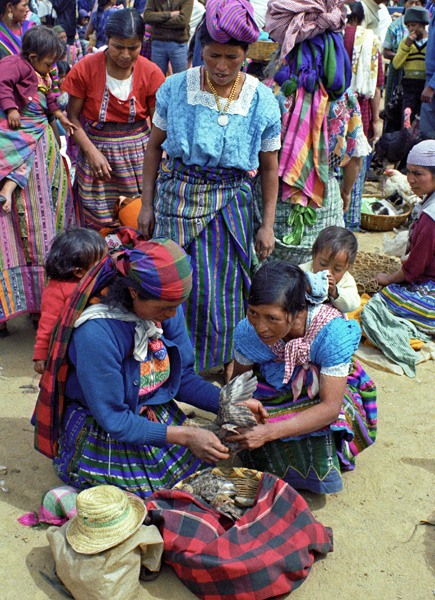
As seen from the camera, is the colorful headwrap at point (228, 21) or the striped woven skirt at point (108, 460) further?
the colorful headwrap at point (228, 21)

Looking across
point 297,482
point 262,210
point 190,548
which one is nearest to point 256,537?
point 190,548

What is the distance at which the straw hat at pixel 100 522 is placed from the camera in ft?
7.10

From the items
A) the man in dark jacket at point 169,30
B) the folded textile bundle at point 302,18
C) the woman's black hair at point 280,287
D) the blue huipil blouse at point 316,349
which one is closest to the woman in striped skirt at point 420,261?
the folded textile bundle at point 302,18

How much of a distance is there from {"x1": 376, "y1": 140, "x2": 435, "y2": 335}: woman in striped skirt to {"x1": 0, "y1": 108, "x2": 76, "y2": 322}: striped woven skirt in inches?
96.6

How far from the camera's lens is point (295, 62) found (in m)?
3.74

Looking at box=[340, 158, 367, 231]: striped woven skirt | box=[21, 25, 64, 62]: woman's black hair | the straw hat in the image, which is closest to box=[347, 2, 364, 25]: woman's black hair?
box=[340, 158, 367, 231]: striped woven skirt

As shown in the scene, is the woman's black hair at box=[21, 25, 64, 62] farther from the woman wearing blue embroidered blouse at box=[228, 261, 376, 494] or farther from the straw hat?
the straw hat

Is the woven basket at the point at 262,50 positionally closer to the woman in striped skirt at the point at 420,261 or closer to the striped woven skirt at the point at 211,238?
the woman in striped skirt at the point at 420,261

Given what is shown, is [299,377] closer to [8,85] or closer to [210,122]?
[210,122]

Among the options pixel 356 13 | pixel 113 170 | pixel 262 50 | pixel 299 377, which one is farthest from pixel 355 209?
pixel 299 377

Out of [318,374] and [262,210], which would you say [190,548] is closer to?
[318,374]

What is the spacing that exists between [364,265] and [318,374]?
9.35 feet

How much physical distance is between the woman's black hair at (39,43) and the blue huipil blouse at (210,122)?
43.6 inches

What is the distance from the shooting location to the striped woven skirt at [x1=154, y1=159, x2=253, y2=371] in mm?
3252
